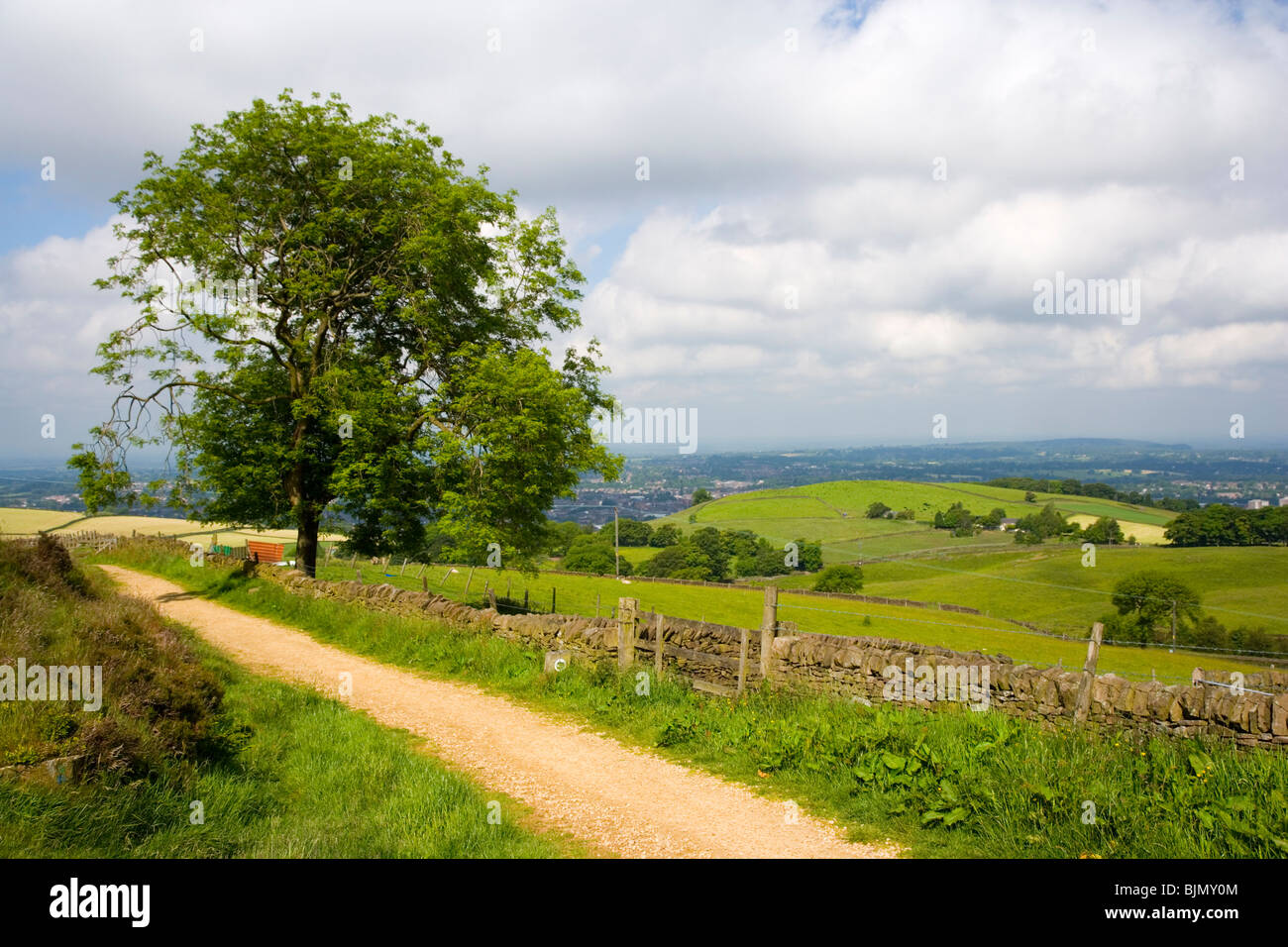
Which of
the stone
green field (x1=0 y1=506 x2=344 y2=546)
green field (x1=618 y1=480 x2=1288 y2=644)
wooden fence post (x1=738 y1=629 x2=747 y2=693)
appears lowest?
green field (x1=618 y1=480 x2=1288 y2=644)

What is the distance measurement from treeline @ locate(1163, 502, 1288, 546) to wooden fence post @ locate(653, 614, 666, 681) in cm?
12683

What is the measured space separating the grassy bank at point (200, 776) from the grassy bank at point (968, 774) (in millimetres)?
2613

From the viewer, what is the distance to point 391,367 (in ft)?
80.3

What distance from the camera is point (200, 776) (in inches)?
271

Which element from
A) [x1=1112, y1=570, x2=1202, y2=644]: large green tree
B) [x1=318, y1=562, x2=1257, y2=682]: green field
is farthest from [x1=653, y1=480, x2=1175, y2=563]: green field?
[x1=318, y1=562, x2=1257, y2=682]: green field

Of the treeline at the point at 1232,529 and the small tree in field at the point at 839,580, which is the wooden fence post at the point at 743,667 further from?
the treeline at the point at 1232,529

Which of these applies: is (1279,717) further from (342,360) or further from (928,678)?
(342,360)

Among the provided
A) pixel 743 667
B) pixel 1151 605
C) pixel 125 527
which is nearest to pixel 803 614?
pixel 1151 605

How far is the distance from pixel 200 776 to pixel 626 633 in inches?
247

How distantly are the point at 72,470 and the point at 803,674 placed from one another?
19.4m

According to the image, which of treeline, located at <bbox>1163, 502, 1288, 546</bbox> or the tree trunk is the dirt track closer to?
the tree trunk

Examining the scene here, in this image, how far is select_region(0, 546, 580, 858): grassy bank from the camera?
5422mm
